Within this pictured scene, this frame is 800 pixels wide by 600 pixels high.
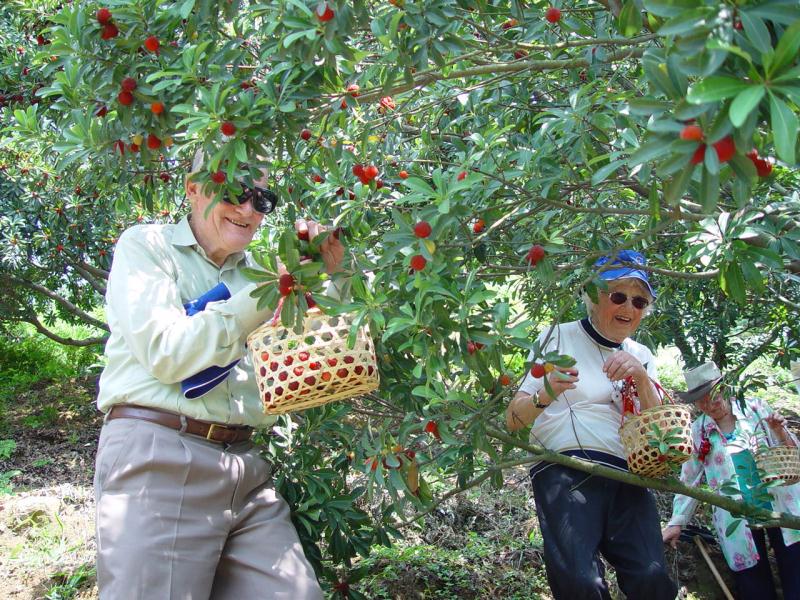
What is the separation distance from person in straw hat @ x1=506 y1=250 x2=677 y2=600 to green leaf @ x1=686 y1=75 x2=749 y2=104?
1844 mm

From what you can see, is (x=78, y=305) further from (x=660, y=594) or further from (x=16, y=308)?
(x=660, y=594)

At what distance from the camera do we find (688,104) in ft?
4.31

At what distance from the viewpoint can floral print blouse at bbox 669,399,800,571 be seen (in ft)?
13.7

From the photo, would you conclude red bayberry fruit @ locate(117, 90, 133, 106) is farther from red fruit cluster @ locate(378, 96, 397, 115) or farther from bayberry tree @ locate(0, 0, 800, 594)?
red fruit cluster @ locate(378, 96, 397, 115)

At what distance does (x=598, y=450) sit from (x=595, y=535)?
0.35 m

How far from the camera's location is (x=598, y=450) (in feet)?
11.1

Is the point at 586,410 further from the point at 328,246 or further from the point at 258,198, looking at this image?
the point at 258,198

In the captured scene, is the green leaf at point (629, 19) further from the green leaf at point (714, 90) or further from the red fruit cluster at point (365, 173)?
the red fruit cluster at point (365, 173)

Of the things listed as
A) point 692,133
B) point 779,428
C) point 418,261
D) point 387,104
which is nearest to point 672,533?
point 779,428

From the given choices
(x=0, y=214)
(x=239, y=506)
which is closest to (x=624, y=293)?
(x=239, y=506)

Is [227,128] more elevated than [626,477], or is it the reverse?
[227,128]

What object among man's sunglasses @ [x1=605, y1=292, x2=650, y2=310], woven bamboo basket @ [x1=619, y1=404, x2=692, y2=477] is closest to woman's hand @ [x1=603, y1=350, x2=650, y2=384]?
woven bamboo basket @ [x1=619, y1=404, x2=692, y2=477]

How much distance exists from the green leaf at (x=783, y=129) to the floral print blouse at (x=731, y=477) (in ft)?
10.5

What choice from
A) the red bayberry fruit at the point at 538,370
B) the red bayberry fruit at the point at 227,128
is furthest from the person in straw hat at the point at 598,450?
the red bayberry fruit at the point at 227,128
